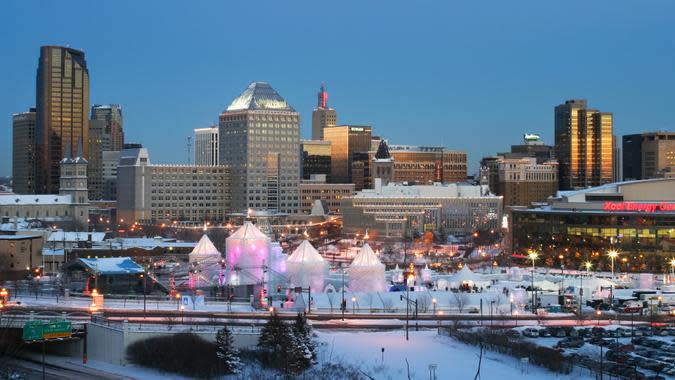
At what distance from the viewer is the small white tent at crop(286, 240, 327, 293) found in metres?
77.1

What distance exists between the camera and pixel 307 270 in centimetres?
7762

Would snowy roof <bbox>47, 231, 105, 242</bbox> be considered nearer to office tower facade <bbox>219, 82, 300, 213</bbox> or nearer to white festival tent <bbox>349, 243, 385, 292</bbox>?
white festival tent <bbox>349, 243, 385, 292</bbox>

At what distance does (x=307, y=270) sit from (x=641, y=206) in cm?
4708

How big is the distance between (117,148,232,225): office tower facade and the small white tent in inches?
4269

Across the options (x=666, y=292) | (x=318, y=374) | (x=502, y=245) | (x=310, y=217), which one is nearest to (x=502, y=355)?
(x=318, y=374)

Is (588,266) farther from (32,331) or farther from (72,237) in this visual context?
(32,331)

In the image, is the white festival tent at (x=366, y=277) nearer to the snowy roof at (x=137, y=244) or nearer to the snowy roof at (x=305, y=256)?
the snowy roof at (x=305, y=256)

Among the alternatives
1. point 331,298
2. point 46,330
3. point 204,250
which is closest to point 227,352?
point 46,330

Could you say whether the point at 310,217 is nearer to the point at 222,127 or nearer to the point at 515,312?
the point at 222,127

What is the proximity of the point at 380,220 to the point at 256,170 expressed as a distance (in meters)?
28.6

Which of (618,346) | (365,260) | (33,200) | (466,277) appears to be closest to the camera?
(618,346)

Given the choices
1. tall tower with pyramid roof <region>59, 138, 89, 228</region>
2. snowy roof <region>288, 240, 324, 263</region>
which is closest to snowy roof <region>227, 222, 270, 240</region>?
snowy roof <region>288, 240, 324, 263</region>

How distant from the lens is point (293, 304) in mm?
69750

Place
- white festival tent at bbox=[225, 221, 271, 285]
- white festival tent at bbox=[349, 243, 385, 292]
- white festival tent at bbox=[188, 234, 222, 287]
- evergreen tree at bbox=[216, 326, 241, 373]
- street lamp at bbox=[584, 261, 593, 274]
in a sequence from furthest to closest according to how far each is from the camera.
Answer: street lamp at bbox=[584, 261, 593, 274] < white festival tent at bbox=[188, 234, 222, 287] < white festival tent at bbox=[225, 221, 271, 285] < white festival tent at bbox=[349, 243, 385, 292] < evergreen tree at bbox=[216, 326, 241, 373]
